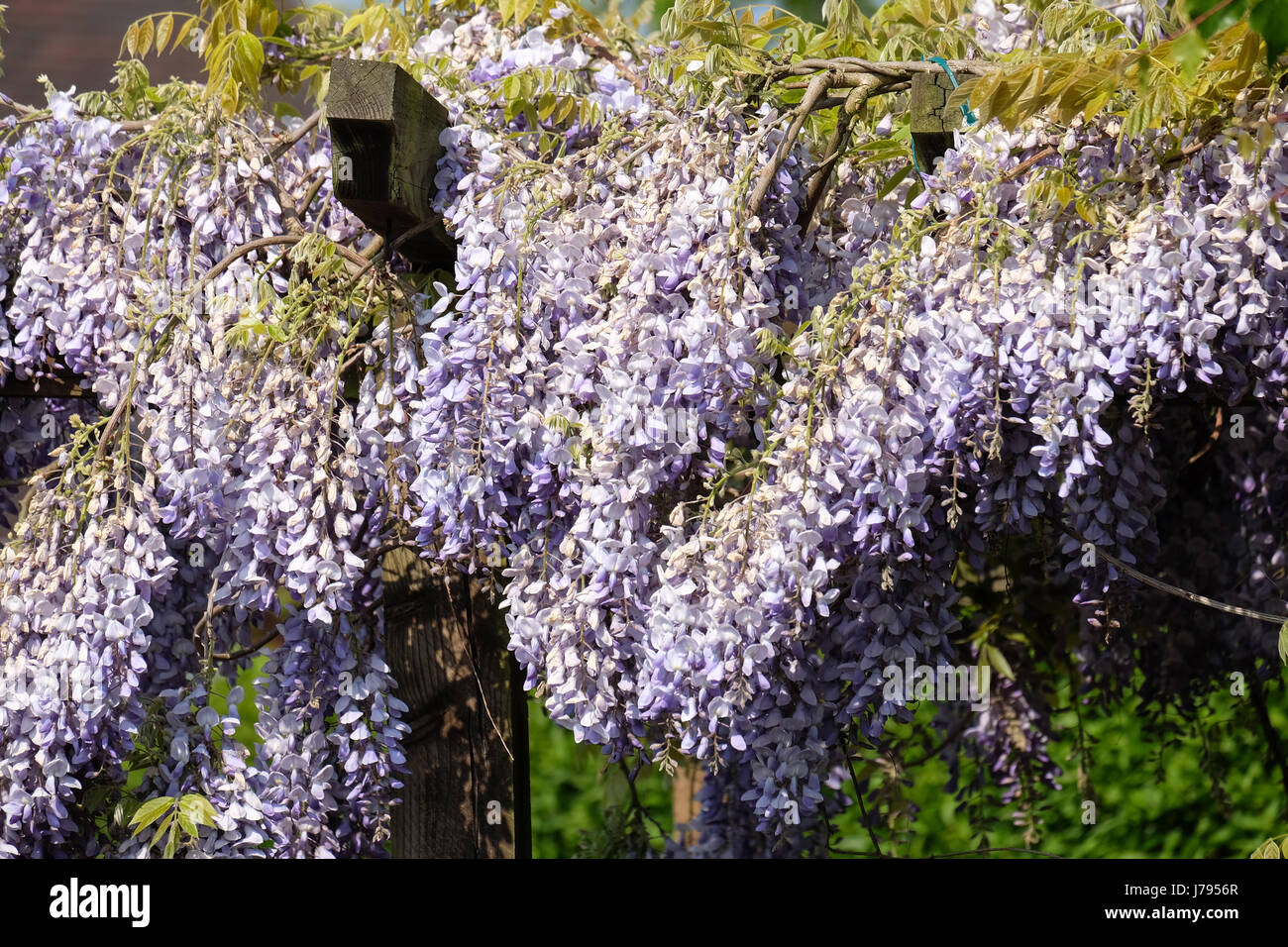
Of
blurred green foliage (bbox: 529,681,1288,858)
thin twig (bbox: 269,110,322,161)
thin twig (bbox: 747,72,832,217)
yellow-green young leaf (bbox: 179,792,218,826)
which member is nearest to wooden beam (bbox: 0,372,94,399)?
thin twig (bbox: 269,110,322,161)

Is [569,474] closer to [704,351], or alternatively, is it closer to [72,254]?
[704,351]

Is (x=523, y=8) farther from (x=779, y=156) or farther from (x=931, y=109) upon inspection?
(x=931, y=109)

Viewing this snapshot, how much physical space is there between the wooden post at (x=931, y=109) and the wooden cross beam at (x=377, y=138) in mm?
666

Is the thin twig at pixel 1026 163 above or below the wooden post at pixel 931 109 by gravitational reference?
below

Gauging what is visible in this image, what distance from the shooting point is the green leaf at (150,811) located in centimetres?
176

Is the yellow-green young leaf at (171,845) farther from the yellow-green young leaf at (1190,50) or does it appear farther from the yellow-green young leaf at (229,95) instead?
the yellow-green young leaf at (1190,50)

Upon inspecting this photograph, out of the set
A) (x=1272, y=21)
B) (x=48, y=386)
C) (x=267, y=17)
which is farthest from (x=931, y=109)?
(x=48, y=386)

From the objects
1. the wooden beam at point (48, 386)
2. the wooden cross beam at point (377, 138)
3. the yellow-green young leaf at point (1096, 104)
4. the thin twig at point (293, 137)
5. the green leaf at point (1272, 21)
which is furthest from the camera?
the wooden beam at point (48, 386)

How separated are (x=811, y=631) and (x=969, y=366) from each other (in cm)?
36

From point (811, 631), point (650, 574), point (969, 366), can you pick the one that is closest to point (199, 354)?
point (650, 574)

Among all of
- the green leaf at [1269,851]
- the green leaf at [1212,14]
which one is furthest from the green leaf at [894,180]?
the green leaf at [1269,851]

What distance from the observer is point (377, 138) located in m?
1.66

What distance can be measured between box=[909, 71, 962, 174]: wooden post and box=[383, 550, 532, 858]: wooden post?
0.96m

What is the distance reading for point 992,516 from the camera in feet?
5.08
